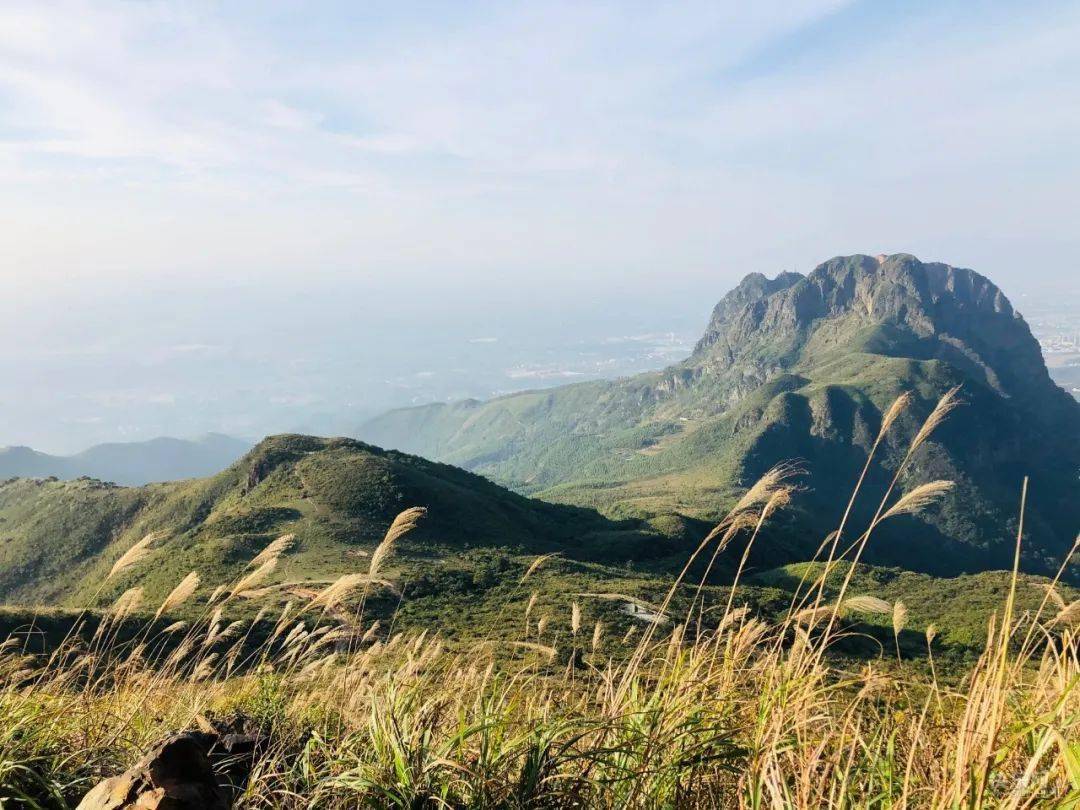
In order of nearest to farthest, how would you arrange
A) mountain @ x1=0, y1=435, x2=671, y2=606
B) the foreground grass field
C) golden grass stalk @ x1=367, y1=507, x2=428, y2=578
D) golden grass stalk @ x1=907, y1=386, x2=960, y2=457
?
the foreground grass field
golden grass stalk @ x1=907, y1=386, x2=960, y2=457
golden grass stalk @ x1=367, y1=507, x2=428, y2=578
mountain @ x1=0, y1=435, x2=671, y2=606

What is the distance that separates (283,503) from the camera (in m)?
56.7

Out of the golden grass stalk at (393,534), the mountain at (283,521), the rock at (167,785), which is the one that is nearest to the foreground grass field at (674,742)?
the rock at (167,785)

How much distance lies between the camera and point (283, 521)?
173ft

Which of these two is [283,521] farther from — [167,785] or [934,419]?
[934,419]

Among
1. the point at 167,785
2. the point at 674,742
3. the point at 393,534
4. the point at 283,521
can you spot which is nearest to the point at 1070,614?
the point at 674,742

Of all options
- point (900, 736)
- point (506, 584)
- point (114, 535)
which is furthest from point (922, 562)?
point (900, 736)

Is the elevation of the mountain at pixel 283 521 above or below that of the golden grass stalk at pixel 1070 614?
below

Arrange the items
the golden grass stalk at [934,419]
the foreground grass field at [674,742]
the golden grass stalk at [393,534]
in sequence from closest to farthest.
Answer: the foreground grass field at [674,742], the golden grass stalk at [934,419], the golden grass stalk at [393,534]

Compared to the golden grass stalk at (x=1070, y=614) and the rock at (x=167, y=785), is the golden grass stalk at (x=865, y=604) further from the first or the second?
the rock at (x=167, y=785)

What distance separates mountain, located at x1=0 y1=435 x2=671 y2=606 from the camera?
4700 cm

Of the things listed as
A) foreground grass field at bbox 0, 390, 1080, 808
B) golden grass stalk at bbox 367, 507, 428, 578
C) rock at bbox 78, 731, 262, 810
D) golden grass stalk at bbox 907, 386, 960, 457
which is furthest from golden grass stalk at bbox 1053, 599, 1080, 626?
rock at bbox 78, 731, 262, 810

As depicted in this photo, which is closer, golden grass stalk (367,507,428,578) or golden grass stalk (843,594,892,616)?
golden grass stalk (843,594,892,616)

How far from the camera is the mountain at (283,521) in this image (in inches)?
1850

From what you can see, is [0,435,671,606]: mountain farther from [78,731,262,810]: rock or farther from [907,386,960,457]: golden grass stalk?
[907,386,960,457]: golden grass stalk
